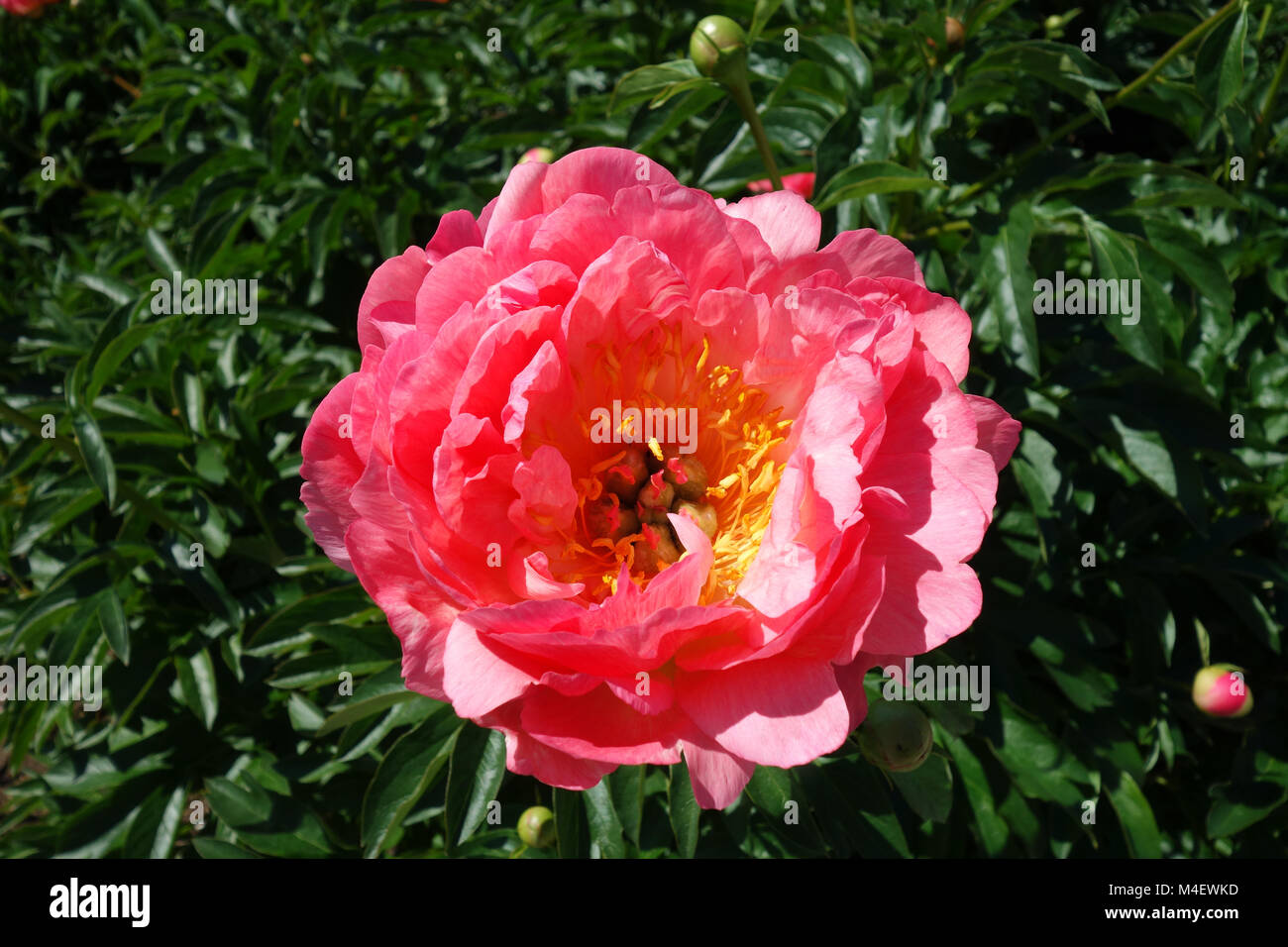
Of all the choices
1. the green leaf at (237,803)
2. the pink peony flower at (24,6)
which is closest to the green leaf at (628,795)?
the green leaf at (237,803)

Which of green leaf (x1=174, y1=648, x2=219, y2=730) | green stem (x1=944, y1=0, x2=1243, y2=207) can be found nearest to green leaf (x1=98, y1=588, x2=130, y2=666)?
green leaf (x1=174, y1=648, x2=219, y2=730)

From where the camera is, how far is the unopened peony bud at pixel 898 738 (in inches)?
54.4

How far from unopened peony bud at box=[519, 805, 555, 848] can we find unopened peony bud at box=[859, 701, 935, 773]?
65 centimetres

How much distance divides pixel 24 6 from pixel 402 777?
4.12 meters

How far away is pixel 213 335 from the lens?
234 cm

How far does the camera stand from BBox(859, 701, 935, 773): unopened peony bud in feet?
4.54

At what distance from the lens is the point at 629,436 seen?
4.88 feet

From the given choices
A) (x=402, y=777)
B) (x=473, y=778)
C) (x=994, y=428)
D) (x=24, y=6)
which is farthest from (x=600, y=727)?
(x=24, y=6)

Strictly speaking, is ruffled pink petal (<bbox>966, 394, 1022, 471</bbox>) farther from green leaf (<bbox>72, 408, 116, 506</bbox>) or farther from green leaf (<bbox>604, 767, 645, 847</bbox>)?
green leaf (<bbox>72, 408, 116, 506</bbox>)

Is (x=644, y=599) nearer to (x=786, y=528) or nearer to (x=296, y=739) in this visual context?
(x=786, y=528)

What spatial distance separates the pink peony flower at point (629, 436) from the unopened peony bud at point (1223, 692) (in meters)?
1.13

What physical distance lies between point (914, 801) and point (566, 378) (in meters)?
0.95

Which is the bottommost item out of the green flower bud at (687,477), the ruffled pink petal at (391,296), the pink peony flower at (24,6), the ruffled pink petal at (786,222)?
the green flower bud at (687,477)

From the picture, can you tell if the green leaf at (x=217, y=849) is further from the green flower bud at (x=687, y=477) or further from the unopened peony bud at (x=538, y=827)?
the green flower bud at (x=687, y=477)
